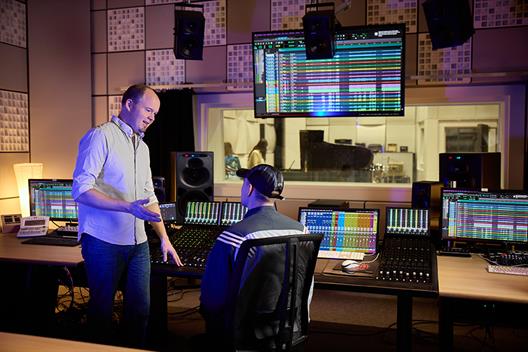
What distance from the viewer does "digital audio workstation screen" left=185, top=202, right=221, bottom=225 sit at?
367 centimetres

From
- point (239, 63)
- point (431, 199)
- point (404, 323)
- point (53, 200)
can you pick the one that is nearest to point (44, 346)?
point (404, 323)

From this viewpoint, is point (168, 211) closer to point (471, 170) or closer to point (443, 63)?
point (471, 170)

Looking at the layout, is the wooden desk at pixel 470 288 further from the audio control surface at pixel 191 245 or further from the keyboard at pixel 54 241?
the keyboard at pixel 54 241

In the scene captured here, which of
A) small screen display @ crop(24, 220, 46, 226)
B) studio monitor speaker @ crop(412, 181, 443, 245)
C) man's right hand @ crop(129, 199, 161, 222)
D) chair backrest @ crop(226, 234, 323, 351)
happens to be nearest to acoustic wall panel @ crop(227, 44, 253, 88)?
studio monitor speaker @ crop(412, 181, 443, 245)

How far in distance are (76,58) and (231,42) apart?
158cm

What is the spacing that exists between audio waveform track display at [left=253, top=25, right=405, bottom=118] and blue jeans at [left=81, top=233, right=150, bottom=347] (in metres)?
1.78

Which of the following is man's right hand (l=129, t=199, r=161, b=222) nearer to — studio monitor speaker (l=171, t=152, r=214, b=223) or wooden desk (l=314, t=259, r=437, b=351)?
wooden desk (l=314, t=259, r=437, b=351)

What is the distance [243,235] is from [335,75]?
218 centimetres

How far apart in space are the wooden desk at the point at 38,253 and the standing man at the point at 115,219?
57 cm

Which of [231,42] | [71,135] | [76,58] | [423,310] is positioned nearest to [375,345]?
[423,310]

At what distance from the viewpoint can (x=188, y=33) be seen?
3945 millimetres

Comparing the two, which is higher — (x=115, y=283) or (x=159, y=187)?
(x=159, y=187)

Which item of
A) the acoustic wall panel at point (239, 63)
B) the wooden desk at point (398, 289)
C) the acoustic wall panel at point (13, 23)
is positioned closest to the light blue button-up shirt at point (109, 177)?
the wooden desk at point (398, 289)

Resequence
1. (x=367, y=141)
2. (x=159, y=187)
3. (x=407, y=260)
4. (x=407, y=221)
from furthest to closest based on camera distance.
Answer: (x=367, y=141)
(x=159, y=187)
(x=407, y=221)
(x=407, y=260)
